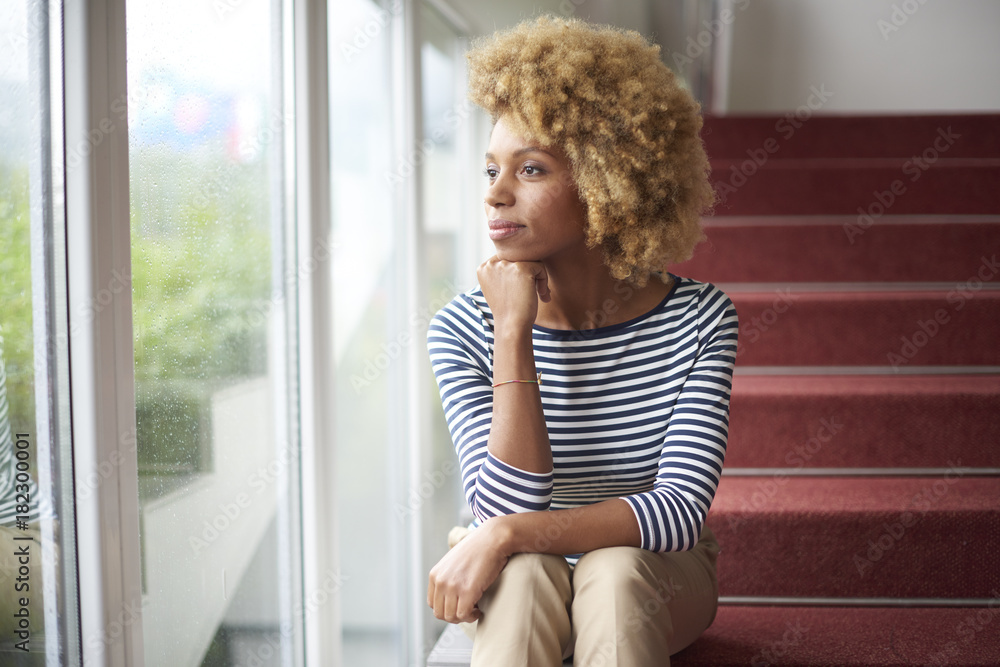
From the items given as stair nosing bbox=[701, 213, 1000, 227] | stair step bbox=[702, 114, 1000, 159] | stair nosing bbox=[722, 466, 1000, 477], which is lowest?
stair nosing bbox=[722, 466, 1000, 477]

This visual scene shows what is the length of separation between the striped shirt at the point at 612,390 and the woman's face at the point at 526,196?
0.14 meters

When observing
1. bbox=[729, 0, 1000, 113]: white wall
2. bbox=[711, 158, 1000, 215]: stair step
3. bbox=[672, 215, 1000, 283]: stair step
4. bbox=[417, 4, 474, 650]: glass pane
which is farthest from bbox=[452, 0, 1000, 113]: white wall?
bbox=[672, 215, 1000, 283]: stair step

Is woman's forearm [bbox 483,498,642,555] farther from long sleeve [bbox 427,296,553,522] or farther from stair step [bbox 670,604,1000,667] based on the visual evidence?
stair step [bbox 670,604,1000,667]

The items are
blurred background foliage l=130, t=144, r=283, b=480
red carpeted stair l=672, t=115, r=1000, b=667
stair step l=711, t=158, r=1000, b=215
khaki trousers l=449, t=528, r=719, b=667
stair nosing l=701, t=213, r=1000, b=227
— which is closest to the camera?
khaki trousers l=449, t=528, r=719, b=667

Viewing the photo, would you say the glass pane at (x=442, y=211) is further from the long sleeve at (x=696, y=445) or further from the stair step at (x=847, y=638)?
the long sleeve at (x=696, y=445)

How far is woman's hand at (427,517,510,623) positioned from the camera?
3.40 feet

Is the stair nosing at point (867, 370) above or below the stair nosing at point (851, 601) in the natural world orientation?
above

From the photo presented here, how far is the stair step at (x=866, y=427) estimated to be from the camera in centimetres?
180

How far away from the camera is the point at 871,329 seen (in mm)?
2068

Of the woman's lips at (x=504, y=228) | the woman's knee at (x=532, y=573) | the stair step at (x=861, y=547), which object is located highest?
the woman's lips at (x=504, y=228)

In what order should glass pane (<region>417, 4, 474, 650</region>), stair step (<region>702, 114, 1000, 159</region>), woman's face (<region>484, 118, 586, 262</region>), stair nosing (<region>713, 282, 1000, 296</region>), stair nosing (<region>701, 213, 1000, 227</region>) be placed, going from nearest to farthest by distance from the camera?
woman's face (<region>484, 118, 586, 262</region>), stair nosing (<region>713, 282, 1000, 296</region>), stair nosing (<region>701, 213, 1000, 227</region>), stair step (<region>702, 114, 1000, 159</region>), glass pane (<region>417, 4, 474, 650</region>)

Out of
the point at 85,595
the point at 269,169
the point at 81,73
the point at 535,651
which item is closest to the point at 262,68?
the point at 269,169

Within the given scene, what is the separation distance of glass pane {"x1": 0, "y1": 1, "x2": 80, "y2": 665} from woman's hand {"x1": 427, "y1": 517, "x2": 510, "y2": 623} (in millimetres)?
551

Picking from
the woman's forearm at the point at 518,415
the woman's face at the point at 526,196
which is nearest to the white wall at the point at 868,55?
the woman's face at the point at 526,196
